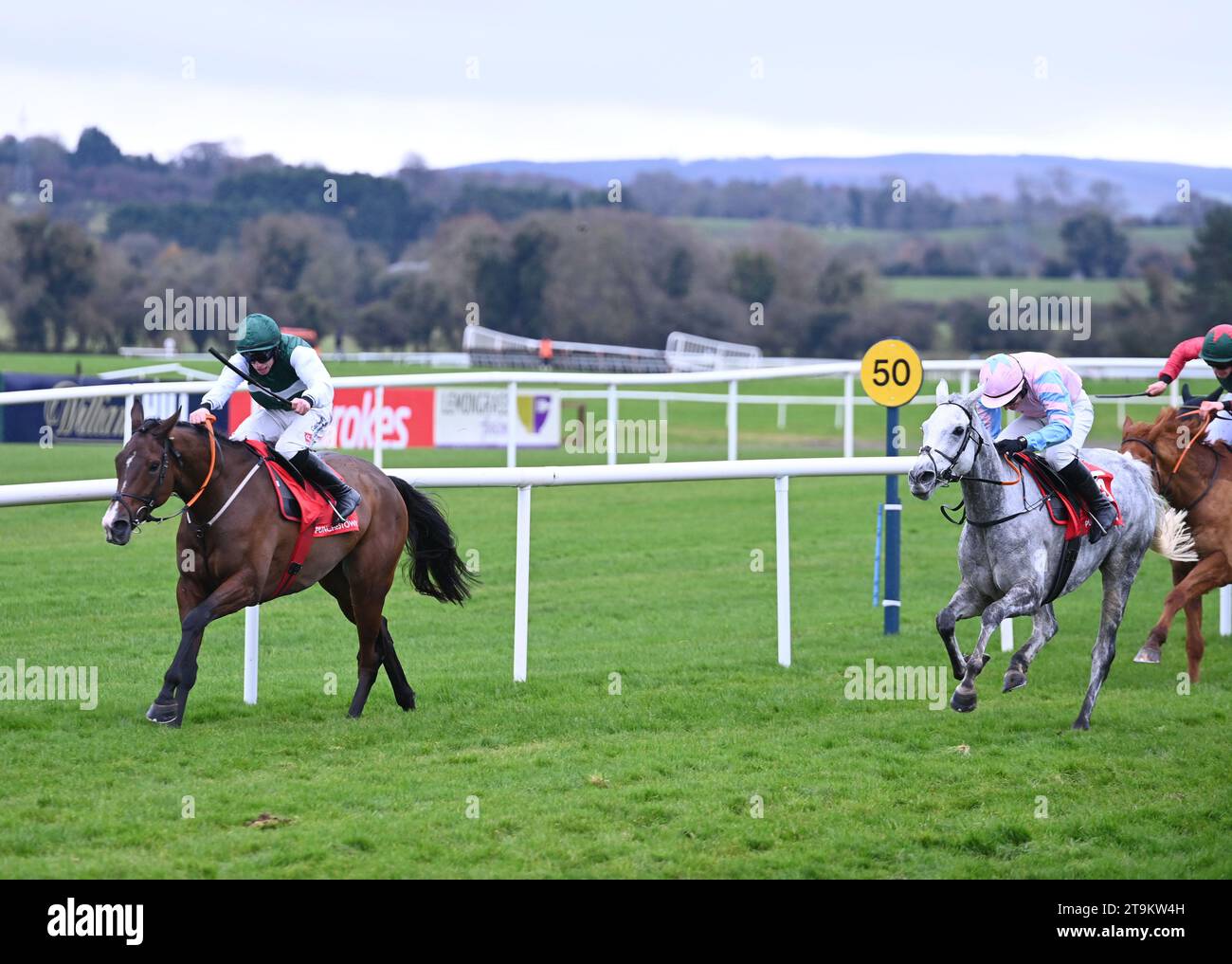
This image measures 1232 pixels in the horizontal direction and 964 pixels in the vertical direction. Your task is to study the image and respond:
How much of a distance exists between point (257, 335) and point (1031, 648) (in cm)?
361

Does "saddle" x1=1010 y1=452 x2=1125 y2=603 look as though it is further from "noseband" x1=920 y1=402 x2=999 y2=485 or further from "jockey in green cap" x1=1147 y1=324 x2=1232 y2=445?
"jockey in green cap" x1=1147 y1=324 x2=1232 y2=445

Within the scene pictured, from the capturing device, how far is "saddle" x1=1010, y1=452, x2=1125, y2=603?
643 centimetres

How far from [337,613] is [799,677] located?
2.92 meters

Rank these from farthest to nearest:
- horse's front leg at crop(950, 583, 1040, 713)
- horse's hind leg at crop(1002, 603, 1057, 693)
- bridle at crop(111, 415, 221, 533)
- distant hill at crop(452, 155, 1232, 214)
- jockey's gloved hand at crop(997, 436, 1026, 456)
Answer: distant hill at crop(452, 155, 1232, 214)
horse's hind leg at crop(1002, 603, 1057, 693)
jockey's gloved hand at crop(997, 436, 1026, 456)
horse's front leg at crop(950, 583, 1040, 713)
bridle at crop(111, 415, 221, 533)

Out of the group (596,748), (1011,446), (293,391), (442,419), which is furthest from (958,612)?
(442,419)

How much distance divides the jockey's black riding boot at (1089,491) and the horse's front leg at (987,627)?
21.6 inches

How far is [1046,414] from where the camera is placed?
6512 millimetres

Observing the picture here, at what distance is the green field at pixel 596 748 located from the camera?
4.43 metres

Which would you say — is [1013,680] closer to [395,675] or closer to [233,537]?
[395,675]

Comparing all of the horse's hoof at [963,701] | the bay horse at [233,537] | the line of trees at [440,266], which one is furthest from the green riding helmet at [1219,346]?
the line of trees at [440,266]

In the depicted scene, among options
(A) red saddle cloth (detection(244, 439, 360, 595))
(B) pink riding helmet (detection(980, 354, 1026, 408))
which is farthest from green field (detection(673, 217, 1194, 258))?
(A) red saddle cloth (detection(244, 439, 360, 595))

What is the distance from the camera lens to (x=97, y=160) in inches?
2004

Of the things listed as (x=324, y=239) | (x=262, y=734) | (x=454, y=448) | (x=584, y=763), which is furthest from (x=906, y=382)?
(x=324, y=239)

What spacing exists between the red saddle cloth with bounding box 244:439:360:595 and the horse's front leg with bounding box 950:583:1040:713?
8.74 feet
